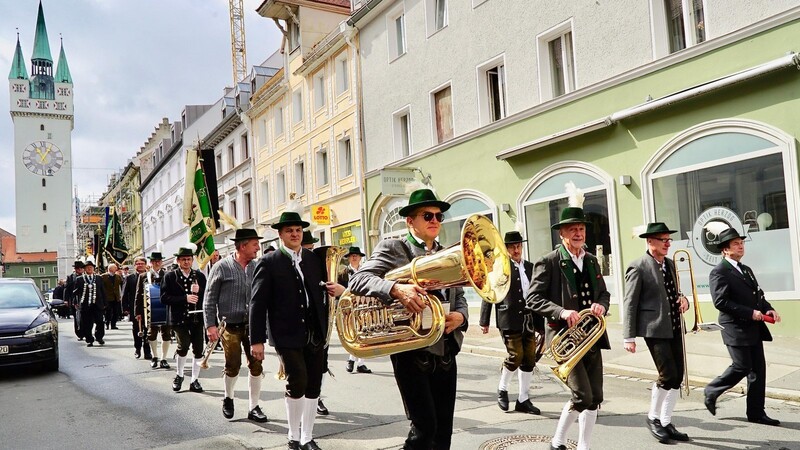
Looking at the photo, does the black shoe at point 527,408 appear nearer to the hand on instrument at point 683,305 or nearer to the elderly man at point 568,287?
the elderly man at point 568,287

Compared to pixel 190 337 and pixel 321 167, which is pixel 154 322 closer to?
pixel 190 337

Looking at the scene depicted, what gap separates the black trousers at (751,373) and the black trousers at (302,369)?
13.1 feet

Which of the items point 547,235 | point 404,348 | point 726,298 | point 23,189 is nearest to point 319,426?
point 404,348

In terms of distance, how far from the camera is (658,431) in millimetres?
5508

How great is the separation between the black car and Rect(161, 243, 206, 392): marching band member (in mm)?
2628

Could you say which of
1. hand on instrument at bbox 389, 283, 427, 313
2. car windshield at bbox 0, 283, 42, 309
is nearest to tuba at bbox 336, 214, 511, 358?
hand on instrument at bbox 389, 283, 427, 313

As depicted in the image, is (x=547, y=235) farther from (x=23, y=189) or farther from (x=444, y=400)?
(x=23, y=189)

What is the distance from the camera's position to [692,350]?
992cm

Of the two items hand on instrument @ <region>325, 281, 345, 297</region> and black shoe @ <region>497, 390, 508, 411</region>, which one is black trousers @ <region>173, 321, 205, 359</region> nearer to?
hand on instrument @ <region>325, 281, 345, 297</region>

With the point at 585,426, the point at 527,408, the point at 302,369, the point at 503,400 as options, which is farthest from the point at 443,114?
the point at 585,426

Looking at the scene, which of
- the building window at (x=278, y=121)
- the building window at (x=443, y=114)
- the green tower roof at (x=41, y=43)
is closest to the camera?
the building window at (x=443, y=114)

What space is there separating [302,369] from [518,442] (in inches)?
79.7

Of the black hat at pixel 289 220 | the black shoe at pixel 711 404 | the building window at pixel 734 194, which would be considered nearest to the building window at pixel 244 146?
the building window at pixel 734 194

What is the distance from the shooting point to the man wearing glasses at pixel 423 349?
378 centimetres
